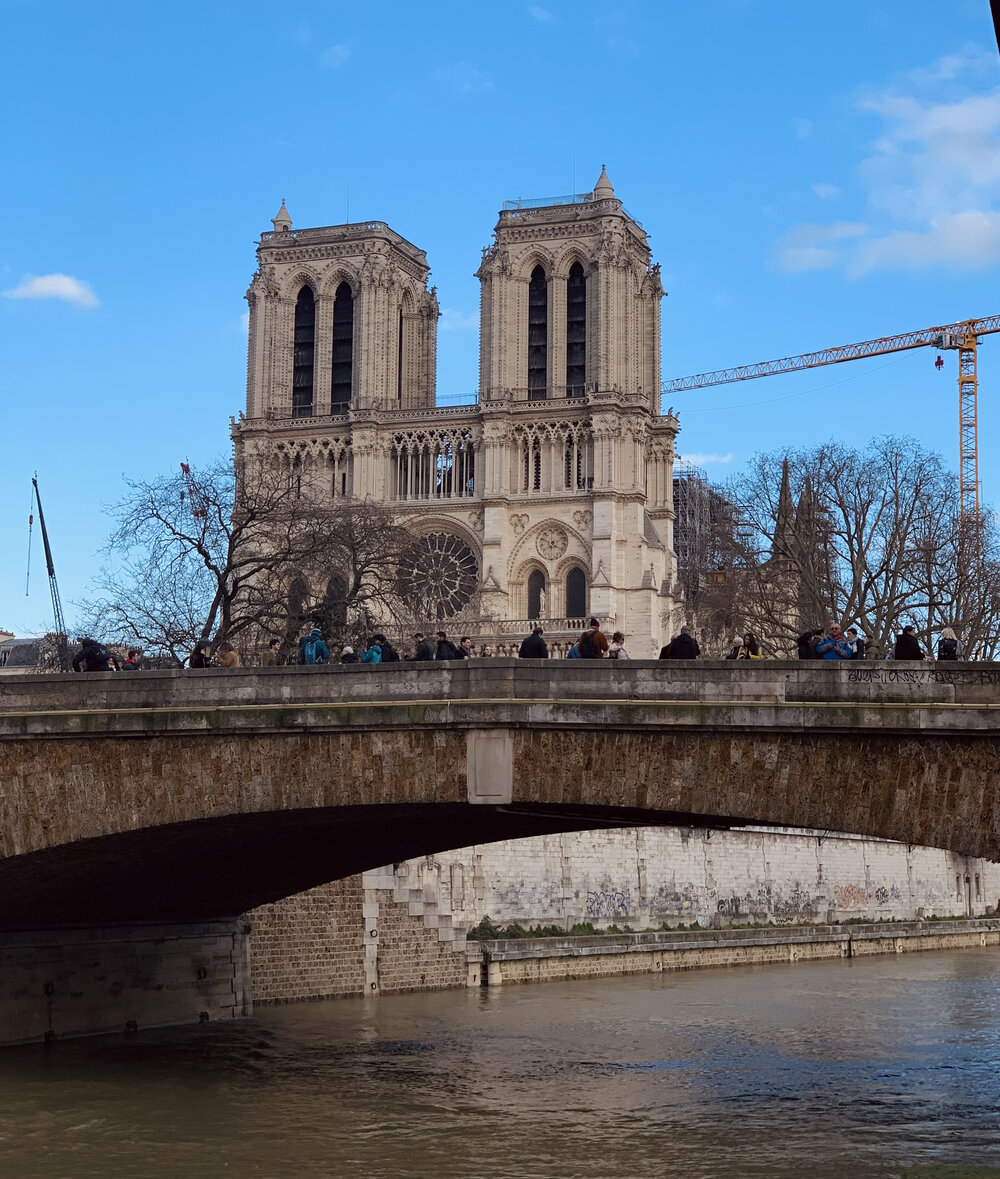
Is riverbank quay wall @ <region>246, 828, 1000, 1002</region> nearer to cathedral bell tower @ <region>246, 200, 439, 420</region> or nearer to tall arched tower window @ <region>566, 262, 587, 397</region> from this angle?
tall arched tower window @ <region>566, 262, 587, 397</region>

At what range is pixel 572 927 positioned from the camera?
47.5m

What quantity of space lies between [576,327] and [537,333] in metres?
2.17

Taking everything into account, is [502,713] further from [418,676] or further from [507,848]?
[507,848]

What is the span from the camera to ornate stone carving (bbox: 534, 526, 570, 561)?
91.2 metres

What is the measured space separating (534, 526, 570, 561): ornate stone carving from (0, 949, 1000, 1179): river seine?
54073 mm

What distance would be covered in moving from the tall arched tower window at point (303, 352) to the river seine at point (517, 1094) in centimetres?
6516

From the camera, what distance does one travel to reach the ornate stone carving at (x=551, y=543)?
91.2m

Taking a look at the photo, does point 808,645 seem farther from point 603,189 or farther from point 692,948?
point 603,189

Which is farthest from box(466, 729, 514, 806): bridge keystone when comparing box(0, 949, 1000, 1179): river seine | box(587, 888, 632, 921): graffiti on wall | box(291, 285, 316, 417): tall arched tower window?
box(291, 285, 316, 417): tall arched tower window

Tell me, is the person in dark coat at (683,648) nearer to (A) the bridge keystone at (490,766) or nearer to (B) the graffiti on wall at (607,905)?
(A) the bridge keystone at (490,766)

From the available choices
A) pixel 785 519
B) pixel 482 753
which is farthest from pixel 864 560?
pixel 482 753

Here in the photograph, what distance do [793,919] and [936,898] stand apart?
32.1 feet

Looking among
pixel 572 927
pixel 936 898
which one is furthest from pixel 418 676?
pixel 936 898

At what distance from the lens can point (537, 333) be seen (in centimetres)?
9488
